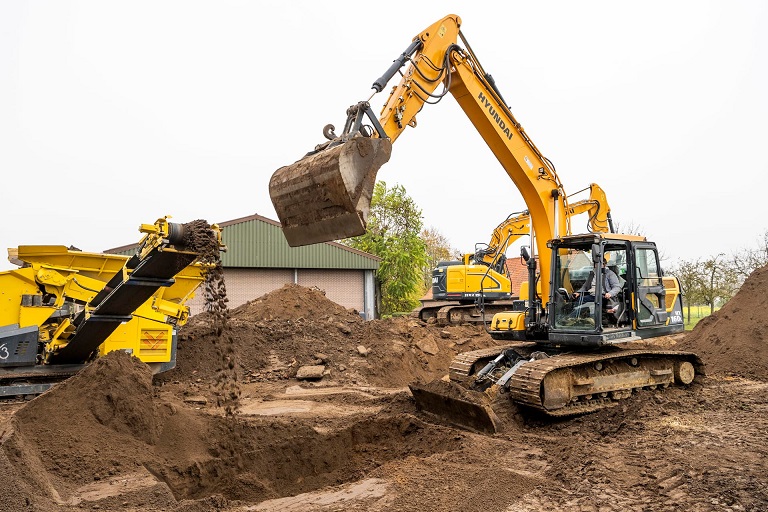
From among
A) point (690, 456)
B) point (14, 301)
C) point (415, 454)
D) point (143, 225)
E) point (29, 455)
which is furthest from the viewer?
point (14, 301)

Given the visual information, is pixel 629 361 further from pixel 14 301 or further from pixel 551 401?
pixel 14 301

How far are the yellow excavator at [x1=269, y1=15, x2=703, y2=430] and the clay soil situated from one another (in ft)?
1.10

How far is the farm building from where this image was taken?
2405cm

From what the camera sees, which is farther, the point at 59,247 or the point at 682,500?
the point at 59,247

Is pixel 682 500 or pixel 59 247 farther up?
pixel 59 247

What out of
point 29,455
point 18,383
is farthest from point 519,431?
point 18,383

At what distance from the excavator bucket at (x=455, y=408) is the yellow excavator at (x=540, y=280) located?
0.02 metres

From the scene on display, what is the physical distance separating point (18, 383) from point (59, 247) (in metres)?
2.01

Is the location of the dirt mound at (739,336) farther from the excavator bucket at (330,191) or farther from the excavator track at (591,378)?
the excavator bucket at (330,191)

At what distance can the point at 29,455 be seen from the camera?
17.2 feet

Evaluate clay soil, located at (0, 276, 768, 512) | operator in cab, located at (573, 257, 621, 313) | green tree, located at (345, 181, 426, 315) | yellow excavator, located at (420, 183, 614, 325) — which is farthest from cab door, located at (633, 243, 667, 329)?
green tree, located at (345, 181, 426, 315)

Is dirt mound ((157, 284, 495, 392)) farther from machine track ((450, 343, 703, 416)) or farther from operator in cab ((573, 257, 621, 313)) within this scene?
operator in cab ((573, 257, 621, 313))

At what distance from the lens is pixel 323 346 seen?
1360cm

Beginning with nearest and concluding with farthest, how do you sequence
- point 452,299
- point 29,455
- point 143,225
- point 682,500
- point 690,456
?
point 682,500 → point 29,455 → point 690,456 → point 143,225 → point 452,299
